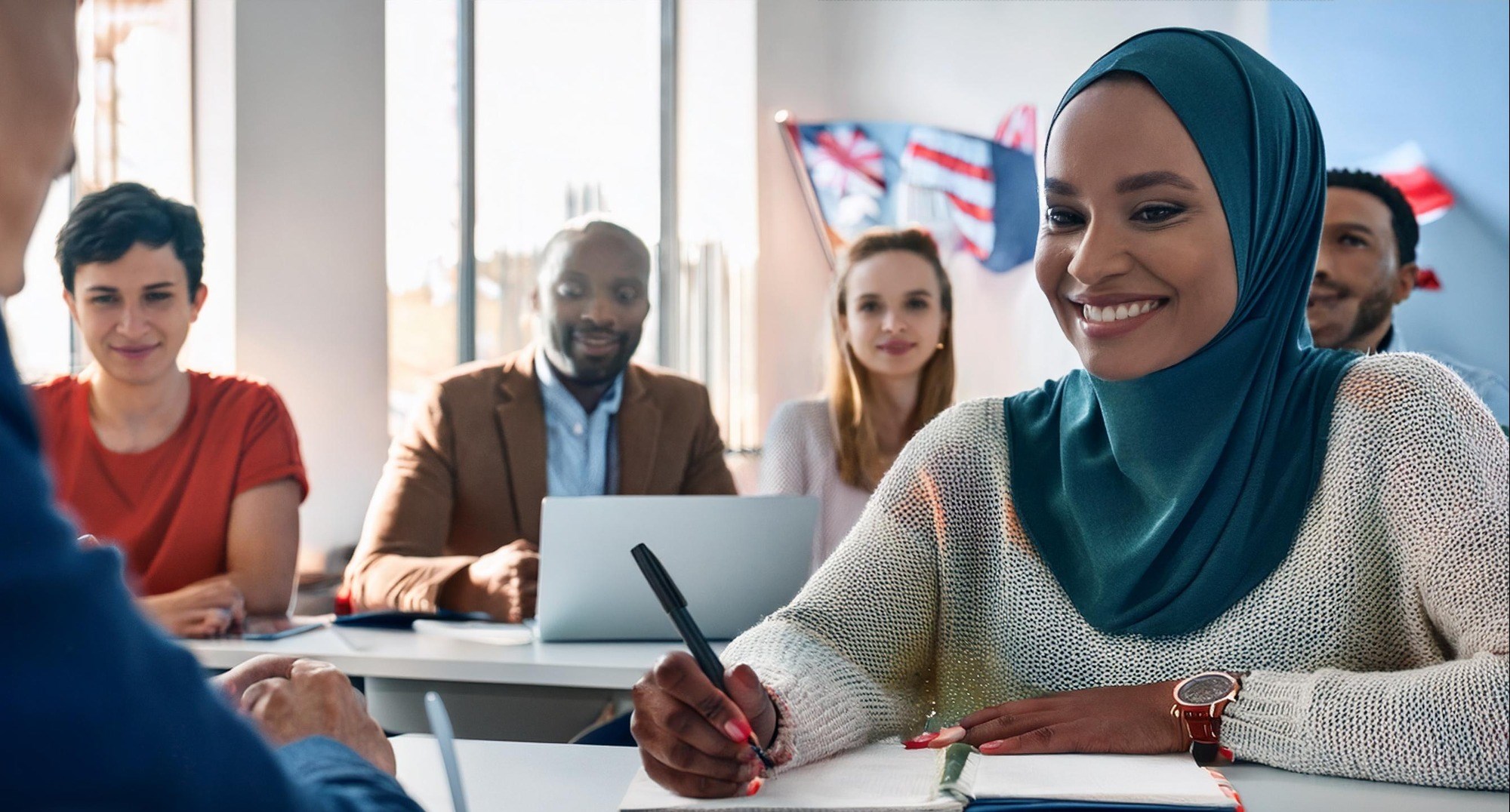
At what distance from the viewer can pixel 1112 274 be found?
1.27m

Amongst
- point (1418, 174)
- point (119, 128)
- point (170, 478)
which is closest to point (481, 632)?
point (170, 478)

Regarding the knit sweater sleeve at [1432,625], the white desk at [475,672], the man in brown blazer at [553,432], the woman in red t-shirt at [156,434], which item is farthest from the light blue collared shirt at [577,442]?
the knit sweater sleeve at [1432,625]

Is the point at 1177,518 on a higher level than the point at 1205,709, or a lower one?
higher

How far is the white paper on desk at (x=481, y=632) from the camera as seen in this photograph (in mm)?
1979

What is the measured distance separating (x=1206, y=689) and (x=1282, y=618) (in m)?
0.16

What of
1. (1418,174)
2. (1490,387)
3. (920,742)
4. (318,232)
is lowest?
(920,742)

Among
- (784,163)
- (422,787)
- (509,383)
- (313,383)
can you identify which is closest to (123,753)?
(422,787)

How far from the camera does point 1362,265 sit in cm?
312

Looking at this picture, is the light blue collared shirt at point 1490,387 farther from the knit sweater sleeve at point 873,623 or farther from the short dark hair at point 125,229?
the short dark hair at point 125,229

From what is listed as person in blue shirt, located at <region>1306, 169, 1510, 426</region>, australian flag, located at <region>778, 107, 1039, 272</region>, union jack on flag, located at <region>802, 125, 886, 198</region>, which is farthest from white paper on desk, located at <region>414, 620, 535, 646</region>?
union jack on flag, located at <region>802, 125, 886, 198</region>

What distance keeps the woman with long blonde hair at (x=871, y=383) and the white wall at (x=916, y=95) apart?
0.41m

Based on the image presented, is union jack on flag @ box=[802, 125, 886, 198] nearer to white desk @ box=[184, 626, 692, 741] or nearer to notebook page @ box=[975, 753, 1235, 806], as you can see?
white desk @ box=[184, 626, 692, 741]

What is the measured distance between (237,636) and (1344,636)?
5.48 ft

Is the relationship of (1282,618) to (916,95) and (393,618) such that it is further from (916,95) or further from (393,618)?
(916,95)
